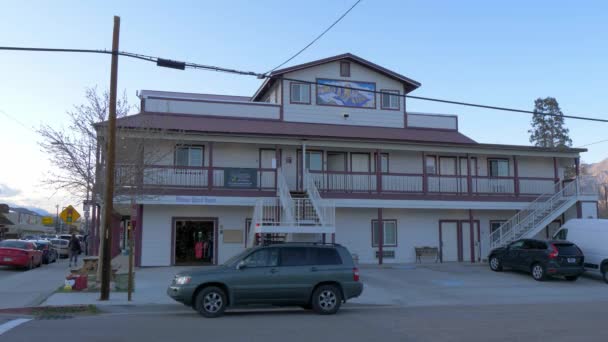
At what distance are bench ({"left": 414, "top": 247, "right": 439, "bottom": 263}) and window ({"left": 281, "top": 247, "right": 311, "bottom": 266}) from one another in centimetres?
1353

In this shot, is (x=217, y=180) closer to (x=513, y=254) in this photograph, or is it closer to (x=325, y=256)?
(x=325, y=256)

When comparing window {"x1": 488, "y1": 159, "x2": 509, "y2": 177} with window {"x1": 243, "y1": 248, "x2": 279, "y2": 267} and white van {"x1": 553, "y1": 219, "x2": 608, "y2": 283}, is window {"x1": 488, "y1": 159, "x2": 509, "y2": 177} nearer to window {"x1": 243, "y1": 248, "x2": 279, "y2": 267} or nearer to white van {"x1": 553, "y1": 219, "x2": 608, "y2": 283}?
white van {"x1": 553, "y1": 219, "x2": 608, "y2": 283}

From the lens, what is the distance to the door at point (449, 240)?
25.7 meters

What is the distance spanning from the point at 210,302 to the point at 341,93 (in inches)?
680

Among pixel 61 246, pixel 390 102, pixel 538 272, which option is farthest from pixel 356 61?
pixel 61 246

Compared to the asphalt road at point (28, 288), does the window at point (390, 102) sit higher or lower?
higher

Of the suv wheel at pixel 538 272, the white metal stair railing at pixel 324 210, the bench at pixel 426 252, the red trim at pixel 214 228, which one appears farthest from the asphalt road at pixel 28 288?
the suv wheel at pixel 538 272

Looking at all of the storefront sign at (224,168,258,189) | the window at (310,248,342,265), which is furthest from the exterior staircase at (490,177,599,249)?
the window at (310,248,342,265)

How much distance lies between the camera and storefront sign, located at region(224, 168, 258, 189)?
22.5m

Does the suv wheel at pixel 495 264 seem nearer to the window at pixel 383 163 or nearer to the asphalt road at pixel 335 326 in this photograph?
the window at pixel 383 163

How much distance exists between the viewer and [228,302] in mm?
11766

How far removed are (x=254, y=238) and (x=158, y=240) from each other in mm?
4860

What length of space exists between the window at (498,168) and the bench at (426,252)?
5.27 metres

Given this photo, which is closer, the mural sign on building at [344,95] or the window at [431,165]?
the window at [431,165]
